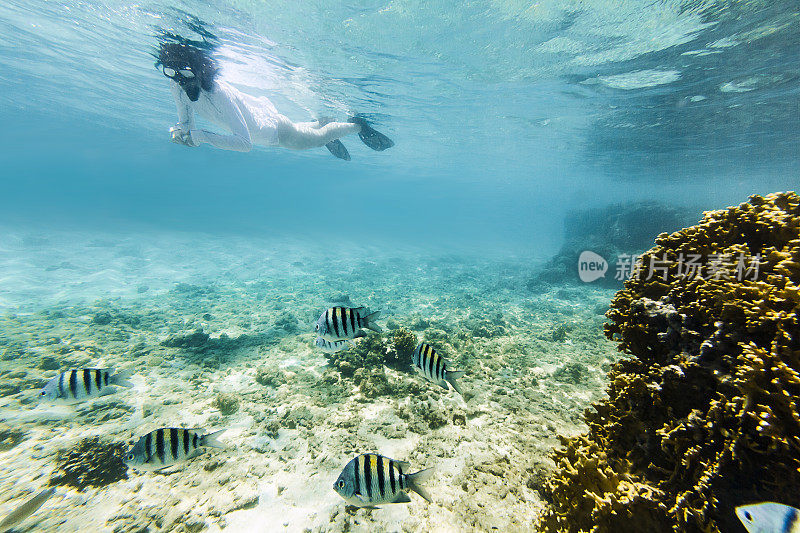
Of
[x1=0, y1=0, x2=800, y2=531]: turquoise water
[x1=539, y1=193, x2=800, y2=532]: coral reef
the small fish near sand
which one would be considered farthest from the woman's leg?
[x1=539, y1=193, x2=800, y2=532]: coral reef

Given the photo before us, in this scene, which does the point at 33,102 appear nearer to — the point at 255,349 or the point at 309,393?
the point at 255,349

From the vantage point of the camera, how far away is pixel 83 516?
3959 millimetres

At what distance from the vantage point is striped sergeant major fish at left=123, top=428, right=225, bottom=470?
3.43 metres

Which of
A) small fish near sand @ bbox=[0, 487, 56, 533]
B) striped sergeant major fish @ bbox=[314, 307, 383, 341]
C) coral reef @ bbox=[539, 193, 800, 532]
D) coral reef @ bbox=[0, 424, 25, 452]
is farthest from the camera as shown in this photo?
coral reef @ bbox=[0, 424, 25, 452]

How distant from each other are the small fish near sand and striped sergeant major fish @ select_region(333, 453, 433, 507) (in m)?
4.51

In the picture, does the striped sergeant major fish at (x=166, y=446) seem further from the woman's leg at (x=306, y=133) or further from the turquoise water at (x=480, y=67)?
the turquoise water at (x=480, y=67)

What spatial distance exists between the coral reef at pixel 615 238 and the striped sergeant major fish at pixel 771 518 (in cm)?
1907

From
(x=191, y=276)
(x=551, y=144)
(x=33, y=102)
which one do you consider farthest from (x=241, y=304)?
(x=33, y=102)

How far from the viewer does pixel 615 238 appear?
82.6 ft

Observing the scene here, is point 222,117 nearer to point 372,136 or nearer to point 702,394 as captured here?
point 372,136

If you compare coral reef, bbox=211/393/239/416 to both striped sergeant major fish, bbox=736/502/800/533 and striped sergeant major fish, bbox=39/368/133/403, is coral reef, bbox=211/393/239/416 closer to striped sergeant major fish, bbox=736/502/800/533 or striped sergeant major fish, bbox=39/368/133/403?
striped sergeant major fish, bbox=39/368/133/403

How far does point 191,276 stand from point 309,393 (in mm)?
19879
